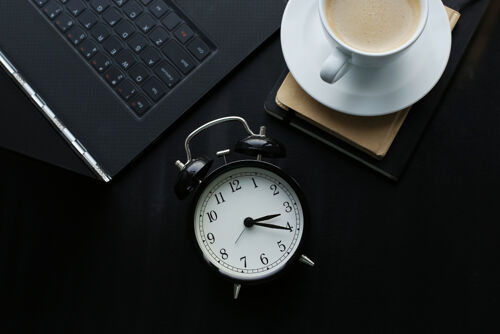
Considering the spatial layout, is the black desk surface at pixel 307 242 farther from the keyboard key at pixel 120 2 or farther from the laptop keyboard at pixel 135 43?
the keyboard key at pixel 120 2

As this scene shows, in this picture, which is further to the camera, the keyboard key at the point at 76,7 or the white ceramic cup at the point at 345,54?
the keyboard key at the point at 76,7

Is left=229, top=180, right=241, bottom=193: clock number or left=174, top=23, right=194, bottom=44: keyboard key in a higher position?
left=174, top=23, right=194, bottom=44: keyboard key

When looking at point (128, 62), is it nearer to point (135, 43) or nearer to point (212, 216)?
point (135, 43)

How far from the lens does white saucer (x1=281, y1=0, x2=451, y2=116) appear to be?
2.04ft

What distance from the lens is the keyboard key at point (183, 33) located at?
2.22 ft

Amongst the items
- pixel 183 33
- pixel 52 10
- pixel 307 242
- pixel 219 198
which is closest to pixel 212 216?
pixel 219 198

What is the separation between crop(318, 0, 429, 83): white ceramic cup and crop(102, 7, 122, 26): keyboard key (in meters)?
0.26

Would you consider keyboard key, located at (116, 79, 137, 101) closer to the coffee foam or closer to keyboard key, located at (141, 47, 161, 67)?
keyboard key, located at (141, 47, 161, 67)

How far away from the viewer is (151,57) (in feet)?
2.22

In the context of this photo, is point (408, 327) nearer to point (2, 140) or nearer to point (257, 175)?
point (257, 175)

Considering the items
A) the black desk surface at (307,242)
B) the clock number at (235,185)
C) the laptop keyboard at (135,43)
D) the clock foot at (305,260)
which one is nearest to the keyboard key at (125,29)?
the laptop keyboard at (135,43)

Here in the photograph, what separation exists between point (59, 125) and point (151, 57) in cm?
14

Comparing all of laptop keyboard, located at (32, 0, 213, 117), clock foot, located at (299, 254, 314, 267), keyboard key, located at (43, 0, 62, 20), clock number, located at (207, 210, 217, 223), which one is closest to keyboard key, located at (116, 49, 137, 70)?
laptop keyboard, located at (32, 0, 213, 117)

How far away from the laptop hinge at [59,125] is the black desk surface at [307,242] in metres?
0.04
